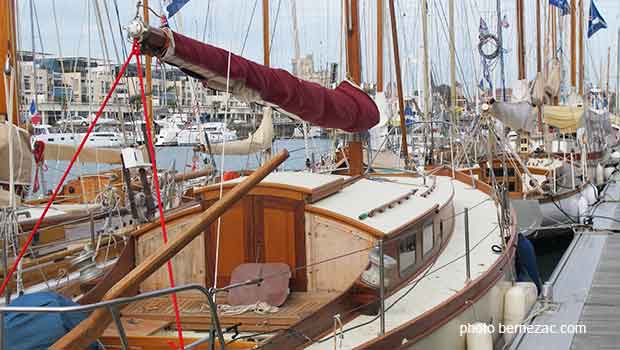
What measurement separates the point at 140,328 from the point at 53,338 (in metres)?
1.43

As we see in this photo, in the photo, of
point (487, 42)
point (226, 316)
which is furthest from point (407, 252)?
point (487, 42)

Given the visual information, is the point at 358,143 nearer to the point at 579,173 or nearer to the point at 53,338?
the point at 53,338

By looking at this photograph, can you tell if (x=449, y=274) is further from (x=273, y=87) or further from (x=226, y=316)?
(x=273, y=87)

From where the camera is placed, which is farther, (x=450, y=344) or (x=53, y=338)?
(x=450, y=344)

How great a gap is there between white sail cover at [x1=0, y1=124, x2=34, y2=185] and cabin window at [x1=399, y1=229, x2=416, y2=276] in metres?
3.95

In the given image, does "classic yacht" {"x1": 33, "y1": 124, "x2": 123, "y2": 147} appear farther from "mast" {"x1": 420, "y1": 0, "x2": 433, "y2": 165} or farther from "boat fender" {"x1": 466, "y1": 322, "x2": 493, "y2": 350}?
"boat fender" {"x1": 466, "y1": 322, "x2": 493, "y2": 350}

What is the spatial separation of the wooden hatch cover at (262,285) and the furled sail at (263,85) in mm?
1559

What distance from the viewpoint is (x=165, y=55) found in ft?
18.8

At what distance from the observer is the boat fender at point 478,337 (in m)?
7.63

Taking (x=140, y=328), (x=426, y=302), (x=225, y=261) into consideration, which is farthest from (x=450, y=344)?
(x=140, y=328)

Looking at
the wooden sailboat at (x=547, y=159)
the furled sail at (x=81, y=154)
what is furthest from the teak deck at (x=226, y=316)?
the wooden sailboat at (x=547, y=159)

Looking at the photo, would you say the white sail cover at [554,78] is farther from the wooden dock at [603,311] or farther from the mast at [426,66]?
the wooden dock at [603,311]

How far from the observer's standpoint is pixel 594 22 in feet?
96.9

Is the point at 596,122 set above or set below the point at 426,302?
above
